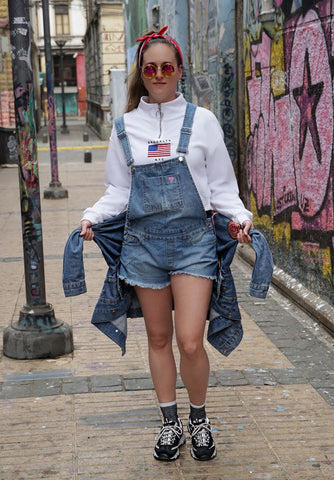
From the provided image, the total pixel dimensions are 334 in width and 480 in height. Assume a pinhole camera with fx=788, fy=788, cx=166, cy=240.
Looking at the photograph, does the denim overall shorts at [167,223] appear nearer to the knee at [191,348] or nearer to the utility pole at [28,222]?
the knee at [191,348]

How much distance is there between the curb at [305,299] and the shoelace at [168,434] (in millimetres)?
2228

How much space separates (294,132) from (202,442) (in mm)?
3598

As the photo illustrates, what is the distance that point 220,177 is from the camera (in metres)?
3.61

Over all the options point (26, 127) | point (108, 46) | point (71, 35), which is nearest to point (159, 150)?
point (26, 127)

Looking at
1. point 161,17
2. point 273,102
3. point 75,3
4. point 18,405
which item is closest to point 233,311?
point 18,405

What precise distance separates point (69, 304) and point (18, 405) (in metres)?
2.36

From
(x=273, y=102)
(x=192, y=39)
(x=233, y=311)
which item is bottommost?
(x=233, y=311)

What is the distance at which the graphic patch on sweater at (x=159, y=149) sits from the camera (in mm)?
3488

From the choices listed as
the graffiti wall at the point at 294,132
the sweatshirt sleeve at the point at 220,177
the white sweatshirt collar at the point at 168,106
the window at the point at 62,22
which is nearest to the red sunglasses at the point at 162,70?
the white sweatshirt collar at the point at 168,106

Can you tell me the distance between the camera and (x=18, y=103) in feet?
16.8

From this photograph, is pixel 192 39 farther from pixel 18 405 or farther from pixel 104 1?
pixel 104 1

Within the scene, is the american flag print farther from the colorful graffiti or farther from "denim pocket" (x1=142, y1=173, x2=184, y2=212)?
the colorful graffiti

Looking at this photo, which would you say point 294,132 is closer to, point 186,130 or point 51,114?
point 186,130

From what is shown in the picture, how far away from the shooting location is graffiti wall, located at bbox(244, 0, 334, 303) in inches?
231
